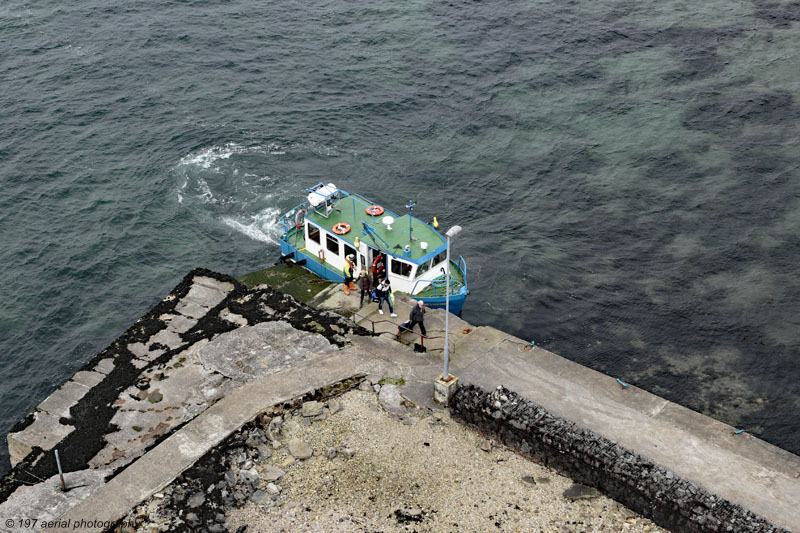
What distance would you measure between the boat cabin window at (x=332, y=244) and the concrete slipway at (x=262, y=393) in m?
3.33

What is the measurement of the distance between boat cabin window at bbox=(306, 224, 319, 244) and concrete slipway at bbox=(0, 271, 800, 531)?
4.52 m

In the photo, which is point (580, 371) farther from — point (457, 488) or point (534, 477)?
point (457, 488)

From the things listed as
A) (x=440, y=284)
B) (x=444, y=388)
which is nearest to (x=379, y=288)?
(x=440, y=284)

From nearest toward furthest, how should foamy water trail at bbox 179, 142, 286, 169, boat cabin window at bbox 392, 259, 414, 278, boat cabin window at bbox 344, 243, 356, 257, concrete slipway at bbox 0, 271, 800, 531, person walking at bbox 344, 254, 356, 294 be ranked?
1. concrete slipway at bbox 0, 271, 800, 531
2. boat cabin window at bbox 392, 259, 414, 278
3. person walking at bbox 344, 254, 356, 294
4. boat cabin window at bbox 344, 243, 356, 257
5. foamy water trail at bbox 179, 142, 286, 169

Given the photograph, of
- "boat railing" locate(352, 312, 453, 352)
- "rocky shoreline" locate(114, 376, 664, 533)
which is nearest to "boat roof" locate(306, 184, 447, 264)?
"boat railing" locate(352, 312, 453, 352)

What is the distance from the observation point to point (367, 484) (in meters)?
22.9

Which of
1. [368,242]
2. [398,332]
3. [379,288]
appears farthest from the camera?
[368,242]

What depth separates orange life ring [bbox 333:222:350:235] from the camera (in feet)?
111

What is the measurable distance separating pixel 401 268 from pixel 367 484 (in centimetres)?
1142

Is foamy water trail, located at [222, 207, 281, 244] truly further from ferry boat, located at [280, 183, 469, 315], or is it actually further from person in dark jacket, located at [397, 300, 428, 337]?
person in dark jacket, located at [397, 300, 428, 337]

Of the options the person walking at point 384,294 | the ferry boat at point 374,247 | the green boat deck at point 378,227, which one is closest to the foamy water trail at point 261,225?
the ferry boat at point 374,247

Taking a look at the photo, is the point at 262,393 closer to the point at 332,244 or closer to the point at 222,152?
the point at 332,244

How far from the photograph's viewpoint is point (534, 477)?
23.3m

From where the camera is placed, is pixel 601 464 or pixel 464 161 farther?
pixel 464 161
